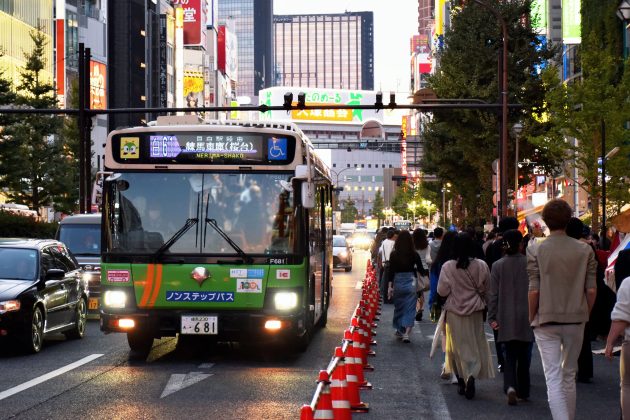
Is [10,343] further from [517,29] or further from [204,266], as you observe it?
[517,29]

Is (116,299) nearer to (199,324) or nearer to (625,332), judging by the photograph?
(199,324)

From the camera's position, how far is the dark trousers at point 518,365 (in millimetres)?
11375

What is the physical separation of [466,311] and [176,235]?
4.28m

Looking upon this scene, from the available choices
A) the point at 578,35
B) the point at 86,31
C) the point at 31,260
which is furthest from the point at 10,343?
the point at 86,31

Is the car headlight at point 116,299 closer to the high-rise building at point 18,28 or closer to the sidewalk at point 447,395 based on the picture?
the sidewalk at point 447,395

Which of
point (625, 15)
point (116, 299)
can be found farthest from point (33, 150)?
point (116, 299)

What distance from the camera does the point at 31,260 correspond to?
1731 cm

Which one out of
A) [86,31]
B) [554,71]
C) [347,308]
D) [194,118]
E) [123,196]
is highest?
[86,31]

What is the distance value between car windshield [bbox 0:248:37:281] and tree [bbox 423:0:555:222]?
34315mm

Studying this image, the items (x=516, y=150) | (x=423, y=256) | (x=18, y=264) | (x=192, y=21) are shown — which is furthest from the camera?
(x=192, y=21)

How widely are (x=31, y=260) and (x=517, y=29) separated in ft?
126

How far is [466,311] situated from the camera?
11758 millimetres

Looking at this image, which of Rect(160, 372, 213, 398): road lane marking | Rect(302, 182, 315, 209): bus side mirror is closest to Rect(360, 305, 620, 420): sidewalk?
Rect(160, 372, 213, 398): road lane marking

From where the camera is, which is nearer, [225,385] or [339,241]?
[225,385]
